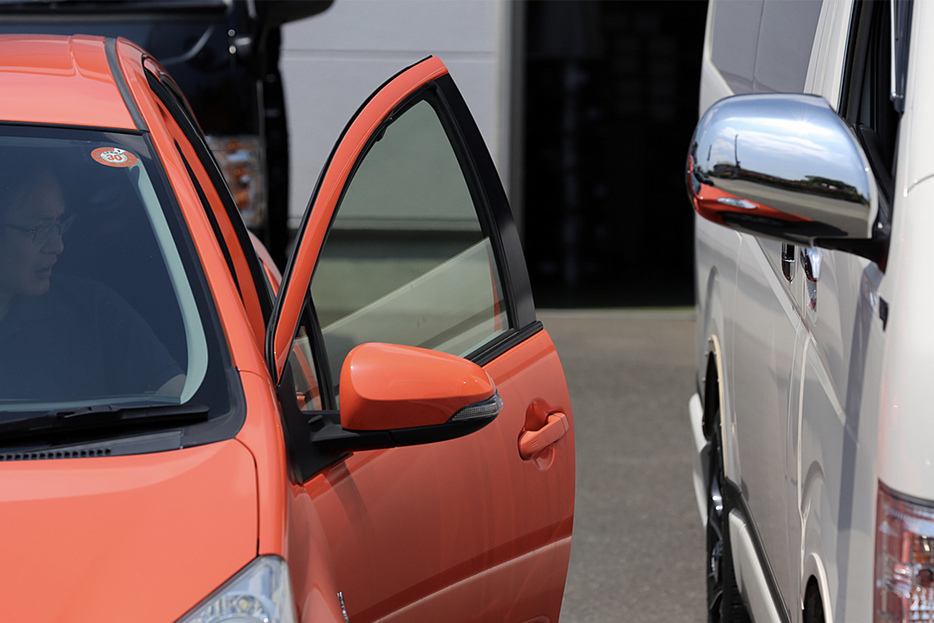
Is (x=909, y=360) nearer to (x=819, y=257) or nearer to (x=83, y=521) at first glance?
(x=819, y=257)

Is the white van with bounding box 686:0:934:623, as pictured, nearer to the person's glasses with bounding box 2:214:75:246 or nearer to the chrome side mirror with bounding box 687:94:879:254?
the chrome side mirror with bounding box 687:94:879:254

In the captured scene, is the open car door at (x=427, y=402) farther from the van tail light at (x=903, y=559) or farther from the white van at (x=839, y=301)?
the van tail light at (x=903, y=559)

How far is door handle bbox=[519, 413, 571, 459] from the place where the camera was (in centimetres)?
248

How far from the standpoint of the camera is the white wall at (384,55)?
1013 cm

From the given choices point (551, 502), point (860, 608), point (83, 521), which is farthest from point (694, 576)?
point (83, 521)

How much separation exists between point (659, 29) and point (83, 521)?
11.0 meters

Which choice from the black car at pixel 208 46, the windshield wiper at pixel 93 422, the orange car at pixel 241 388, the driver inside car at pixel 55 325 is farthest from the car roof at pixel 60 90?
the black car at pixel 208 46

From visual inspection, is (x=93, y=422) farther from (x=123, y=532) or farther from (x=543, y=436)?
(x=543, y=436)

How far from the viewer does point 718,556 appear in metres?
3.50

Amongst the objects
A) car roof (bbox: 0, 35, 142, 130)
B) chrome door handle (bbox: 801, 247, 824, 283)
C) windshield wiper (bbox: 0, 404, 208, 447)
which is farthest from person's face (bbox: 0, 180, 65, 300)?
chrome door handle (bbox: 801, 247, 824, 283)

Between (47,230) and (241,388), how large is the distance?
0.51 m

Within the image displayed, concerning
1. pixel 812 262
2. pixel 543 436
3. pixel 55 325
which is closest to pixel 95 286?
pixel 55 325

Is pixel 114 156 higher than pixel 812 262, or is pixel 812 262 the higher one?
pixel 114 156

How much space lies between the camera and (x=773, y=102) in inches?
70.3
